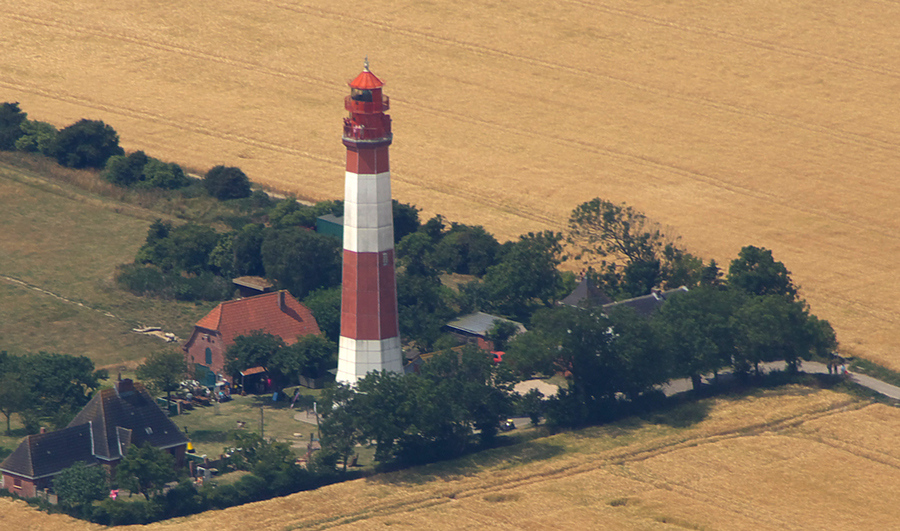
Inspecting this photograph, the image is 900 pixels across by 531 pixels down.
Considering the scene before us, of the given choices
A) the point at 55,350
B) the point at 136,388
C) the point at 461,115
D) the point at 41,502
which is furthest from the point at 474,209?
the point at 41,502

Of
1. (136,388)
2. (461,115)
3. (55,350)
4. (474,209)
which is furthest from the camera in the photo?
(461,115)

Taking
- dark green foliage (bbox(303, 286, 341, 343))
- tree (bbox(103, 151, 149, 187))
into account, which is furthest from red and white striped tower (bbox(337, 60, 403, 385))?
tree (bbox(103, 151, 149, 187))

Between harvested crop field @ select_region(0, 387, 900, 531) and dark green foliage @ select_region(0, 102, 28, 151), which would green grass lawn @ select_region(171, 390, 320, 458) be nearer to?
harvested crop field @ select_region(0, 387, 900, 531)

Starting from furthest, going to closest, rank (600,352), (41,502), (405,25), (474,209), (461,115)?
(405,25), (461,115), (474,209), (600,352), (41,502)

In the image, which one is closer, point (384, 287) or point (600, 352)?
point (384, 287)

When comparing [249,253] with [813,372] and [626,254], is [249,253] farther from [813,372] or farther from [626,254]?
[813,372]

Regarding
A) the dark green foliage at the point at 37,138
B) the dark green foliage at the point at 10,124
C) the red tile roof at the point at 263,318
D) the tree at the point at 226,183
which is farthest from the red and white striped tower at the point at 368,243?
the dark green foliage at the point at 10,124

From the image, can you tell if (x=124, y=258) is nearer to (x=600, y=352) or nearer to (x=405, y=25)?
(x=600, y=352)

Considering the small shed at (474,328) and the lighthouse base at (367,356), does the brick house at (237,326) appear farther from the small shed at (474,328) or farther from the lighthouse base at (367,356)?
the lighthouse base at (367,356)
